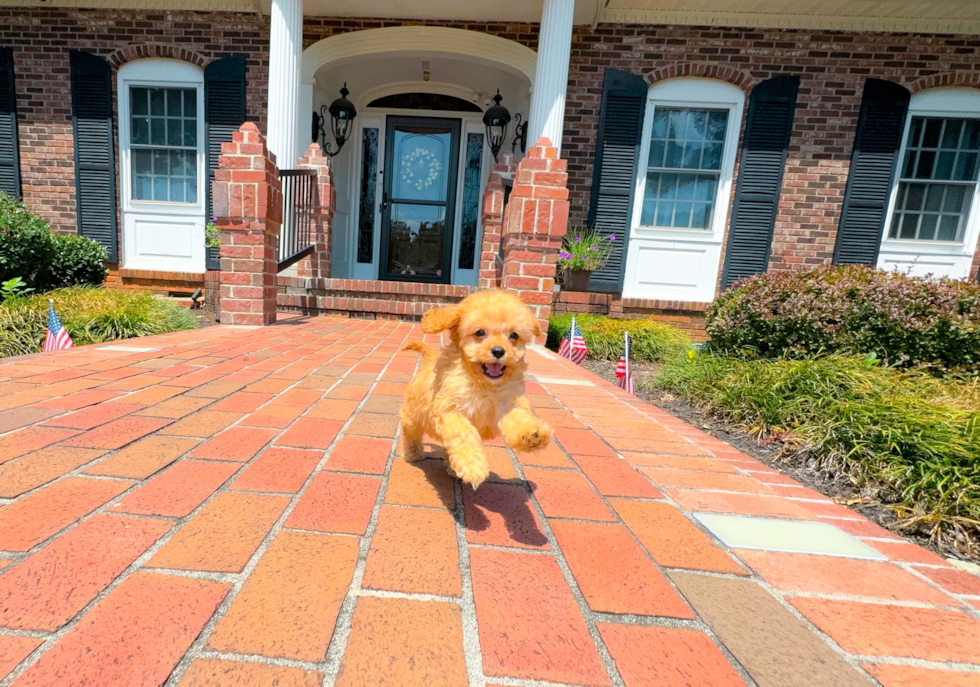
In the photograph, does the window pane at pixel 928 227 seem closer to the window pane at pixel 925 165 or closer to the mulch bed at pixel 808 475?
the window pane at pixel 925 165

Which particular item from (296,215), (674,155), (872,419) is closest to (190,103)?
(296,215)

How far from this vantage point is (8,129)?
7.23 metres

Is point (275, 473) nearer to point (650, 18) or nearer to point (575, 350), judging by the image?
point (575, 350)

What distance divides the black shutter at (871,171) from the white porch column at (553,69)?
494 cm

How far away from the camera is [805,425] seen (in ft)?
8.18

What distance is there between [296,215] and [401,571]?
216 inches

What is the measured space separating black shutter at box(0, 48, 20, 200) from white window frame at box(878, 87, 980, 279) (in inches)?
555

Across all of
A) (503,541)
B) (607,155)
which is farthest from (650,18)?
(503,541)

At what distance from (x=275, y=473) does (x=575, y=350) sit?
3311mm

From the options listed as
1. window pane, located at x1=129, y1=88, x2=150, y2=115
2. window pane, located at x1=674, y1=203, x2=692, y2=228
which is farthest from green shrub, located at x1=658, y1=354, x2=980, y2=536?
window pane, located at x1=129, y1=88, x2=150, y2=115

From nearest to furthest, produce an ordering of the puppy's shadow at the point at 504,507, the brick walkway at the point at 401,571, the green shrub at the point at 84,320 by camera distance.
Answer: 1. the brick walkway at the point at 401,571
2. the puppy's shadow at the point at 504,507
3. the green shrub at the point at 84,320

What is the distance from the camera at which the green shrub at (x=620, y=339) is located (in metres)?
5.32

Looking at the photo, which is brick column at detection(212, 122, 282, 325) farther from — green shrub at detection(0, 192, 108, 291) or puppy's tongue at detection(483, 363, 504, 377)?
puppy's tongue at detection(483, 363, 504, 377)

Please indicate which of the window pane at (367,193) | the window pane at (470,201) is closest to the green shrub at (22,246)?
the window pane at (367,193)
